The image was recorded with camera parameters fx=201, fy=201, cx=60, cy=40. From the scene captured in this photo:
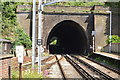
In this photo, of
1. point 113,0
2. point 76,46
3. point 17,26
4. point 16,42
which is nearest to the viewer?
point 16,42

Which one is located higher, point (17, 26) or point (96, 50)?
point (17, 26)

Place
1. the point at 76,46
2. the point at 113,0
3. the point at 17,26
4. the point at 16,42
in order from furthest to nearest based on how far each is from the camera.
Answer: the point at 76,46 < the point at 113,0 < the point at 17,26 < the point at 16,42

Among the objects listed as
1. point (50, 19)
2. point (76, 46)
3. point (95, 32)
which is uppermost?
point (50, 19)

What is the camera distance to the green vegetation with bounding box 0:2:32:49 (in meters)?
24.3

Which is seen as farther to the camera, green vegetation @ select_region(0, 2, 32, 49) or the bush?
green vegetation @ select_region(0, 2, 32, 49)

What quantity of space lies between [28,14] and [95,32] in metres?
9.27

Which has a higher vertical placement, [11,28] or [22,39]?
[11,28]

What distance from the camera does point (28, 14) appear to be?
27.0m

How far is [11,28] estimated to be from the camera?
25.7 metres

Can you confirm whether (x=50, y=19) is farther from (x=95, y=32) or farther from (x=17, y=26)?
(x=95, y=32)

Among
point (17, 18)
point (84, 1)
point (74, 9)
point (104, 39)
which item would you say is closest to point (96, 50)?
point (104, 39)

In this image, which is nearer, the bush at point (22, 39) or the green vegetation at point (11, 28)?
the bush at point (22, 39)

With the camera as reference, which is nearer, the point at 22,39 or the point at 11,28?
the point at 22,39

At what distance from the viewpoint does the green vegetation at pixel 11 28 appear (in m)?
24.3
